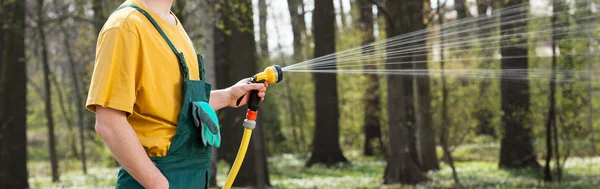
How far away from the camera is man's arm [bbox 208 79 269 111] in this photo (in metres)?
3.19

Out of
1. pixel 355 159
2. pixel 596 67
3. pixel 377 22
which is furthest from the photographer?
pixel 355 159

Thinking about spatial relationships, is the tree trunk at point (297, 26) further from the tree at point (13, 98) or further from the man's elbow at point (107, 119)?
the man's elbow at point (107, 119)

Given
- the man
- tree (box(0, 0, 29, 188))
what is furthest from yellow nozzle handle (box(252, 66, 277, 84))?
tree (box(0, 0, 29, 188))

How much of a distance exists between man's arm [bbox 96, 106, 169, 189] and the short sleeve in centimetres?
3

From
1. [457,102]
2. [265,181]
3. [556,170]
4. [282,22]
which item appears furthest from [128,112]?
[282,22]

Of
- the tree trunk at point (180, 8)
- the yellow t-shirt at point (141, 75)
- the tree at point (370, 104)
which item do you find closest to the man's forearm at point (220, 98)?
the yellow t-shirt at point (141, 75)

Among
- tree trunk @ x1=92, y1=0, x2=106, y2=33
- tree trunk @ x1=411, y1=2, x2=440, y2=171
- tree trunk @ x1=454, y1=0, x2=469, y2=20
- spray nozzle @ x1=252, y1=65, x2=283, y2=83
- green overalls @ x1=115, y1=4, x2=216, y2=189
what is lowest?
tree trunk @ x1=411, y1=2, x2=440, y2=171

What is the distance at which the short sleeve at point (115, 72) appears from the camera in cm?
246

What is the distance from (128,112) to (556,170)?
45.6 ft

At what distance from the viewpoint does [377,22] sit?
21375 mm

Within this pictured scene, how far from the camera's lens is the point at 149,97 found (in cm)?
261

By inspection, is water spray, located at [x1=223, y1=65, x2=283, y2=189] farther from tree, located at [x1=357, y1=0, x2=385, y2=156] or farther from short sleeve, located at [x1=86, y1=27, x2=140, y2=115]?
tree, located at [x1=357, y1=0, x2=385, y2=156]

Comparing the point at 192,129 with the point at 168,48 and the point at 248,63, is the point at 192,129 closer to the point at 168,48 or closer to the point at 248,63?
the point at 168,48

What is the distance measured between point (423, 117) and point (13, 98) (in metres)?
8.02
